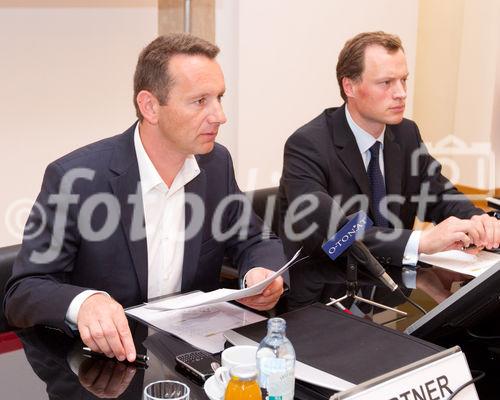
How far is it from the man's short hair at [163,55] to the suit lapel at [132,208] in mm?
179

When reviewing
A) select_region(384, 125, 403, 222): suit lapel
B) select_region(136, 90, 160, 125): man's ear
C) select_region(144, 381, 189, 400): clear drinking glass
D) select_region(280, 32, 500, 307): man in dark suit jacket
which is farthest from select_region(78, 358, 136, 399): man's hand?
select_region(384, 125, 403, 222): suit lapel

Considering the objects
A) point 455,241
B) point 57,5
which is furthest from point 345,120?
point 57,5

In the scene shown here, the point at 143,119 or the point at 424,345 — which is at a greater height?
the point at 143,119

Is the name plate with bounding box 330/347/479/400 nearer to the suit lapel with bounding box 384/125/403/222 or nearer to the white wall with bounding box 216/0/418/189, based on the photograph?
the suit lapel with bounding box 384/125/403/222

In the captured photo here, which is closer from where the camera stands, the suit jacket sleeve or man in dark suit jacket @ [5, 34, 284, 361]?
the suit jacket sleeve

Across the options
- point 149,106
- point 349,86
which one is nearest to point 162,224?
point 149,106

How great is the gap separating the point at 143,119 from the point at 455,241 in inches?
41.9

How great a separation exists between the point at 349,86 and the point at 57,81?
4.73ft

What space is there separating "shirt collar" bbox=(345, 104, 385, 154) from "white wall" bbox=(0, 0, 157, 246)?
4.35 feet

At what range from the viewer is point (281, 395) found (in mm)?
1068

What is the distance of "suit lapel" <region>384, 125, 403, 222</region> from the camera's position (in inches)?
102

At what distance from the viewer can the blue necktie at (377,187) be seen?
8.30ft

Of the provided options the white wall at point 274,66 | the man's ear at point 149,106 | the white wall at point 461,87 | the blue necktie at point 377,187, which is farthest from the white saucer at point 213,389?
the white wall at point 461,87

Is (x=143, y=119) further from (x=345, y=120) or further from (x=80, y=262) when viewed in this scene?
(x=345, y=120)
